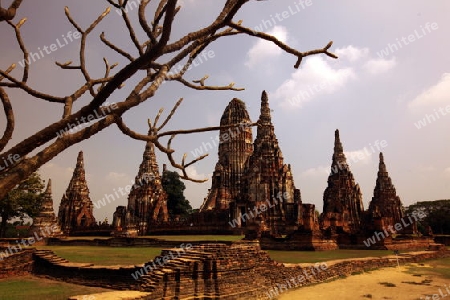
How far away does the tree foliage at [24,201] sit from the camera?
33438 millimetres

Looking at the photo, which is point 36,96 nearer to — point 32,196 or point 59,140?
point 59,140

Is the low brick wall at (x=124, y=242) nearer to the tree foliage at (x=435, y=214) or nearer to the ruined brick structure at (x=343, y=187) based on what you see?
the ruined brick structure at (x=343, y=187)

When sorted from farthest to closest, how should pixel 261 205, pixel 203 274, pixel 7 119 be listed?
pixel 261 205 → pixel 203 274 → pixel 7 119

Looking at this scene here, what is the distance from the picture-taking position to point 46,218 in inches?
1265

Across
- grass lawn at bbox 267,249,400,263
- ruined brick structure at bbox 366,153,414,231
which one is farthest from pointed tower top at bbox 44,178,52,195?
ruined brick structure at bbox 366,153,414,231

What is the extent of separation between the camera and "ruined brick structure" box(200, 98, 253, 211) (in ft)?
150

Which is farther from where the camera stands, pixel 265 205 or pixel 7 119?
pixel 265 205

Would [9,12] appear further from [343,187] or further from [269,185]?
[343,187]

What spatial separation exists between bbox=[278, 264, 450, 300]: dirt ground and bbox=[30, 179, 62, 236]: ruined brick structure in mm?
27825

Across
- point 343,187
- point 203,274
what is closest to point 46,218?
point 203,274

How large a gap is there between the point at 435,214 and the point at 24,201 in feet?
182

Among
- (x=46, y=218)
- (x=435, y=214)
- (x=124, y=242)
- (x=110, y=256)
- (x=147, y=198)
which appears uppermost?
(x=147, y=198)

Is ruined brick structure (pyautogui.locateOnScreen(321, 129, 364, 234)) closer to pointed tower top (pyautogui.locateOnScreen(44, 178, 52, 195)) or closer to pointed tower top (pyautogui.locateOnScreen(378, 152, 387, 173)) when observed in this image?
pointed tower top (pyautogui.locateOnScreen(378, 152, 387, 173))

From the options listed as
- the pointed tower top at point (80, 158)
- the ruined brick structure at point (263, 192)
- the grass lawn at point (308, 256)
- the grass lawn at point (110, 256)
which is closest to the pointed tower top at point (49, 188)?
the pointed tower top at point (80, 158)
